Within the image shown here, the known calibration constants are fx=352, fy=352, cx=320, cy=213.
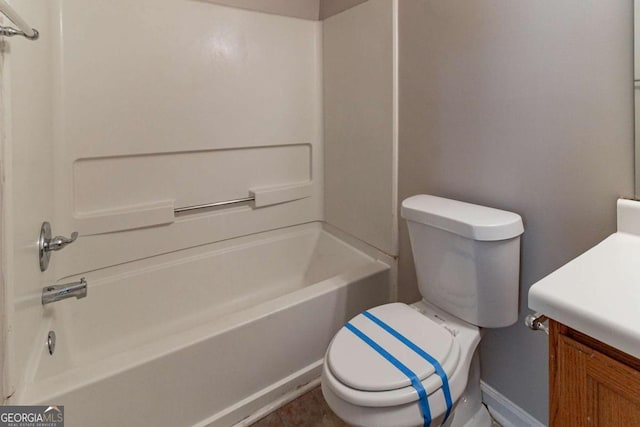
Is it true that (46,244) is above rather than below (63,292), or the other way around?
above

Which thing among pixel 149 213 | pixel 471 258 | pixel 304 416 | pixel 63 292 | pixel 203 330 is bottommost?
pixel 304 416

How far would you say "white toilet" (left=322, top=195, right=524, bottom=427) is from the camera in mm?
964

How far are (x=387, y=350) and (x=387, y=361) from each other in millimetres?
48

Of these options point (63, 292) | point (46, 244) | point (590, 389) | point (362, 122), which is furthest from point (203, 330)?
point (362, 122)

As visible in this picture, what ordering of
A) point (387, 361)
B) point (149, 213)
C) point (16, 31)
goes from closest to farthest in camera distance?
point (16, 31)
point (387, 361)
point (149, 213)

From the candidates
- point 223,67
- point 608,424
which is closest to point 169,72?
point 223,67

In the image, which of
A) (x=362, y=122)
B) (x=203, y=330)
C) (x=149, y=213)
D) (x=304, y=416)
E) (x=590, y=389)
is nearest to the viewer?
(x=590, y=389)

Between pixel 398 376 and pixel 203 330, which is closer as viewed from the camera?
pixel 398 376

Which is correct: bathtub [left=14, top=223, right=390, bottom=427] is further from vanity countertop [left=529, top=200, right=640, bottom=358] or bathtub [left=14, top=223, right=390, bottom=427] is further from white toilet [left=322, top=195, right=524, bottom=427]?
vanity countertop [left=529, top=200, right=640, bottom=358]

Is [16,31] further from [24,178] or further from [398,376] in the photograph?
[398,376]

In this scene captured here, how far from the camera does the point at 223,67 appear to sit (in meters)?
1.84

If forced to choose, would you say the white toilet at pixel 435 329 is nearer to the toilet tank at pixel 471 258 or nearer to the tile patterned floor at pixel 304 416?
the toilet tank at pixel 471 258

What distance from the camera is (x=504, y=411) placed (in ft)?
4.46

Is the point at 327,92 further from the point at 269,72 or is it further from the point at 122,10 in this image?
the point at 122,10
